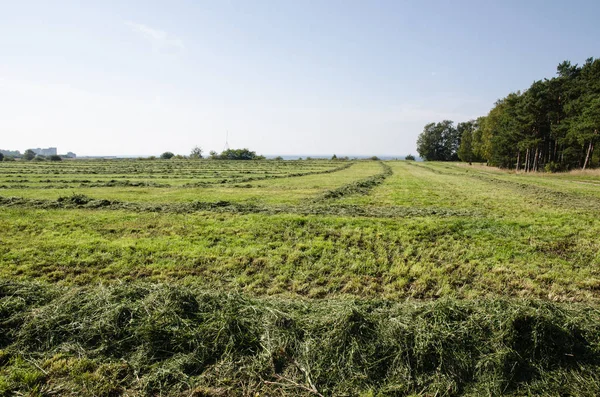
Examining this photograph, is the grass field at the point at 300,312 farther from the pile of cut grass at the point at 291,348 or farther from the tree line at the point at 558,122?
the tree line at the point at 558,122

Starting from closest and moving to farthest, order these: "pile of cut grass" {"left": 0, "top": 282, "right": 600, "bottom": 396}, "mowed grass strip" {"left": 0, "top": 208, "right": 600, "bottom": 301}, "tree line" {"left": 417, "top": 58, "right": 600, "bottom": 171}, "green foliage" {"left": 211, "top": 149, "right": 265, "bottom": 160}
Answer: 1. "pile of cut grass" {"left": 0, "top": 282, "right": 600, "bottom": 396}
2. "mowed grass strip" {"left": 0, "top": 208, "right": 600, "bottom": 301}
3. "tree line" {"left": 417, "top": 58, "right": 600, "bottom": 171}
4. "green foliage" {"left": 211, "top": 149, "right": 265, "bottom": 160}

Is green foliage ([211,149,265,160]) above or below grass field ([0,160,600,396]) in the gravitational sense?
above

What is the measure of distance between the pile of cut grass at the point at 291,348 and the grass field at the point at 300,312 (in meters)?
0.02

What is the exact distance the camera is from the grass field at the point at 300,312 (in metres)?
3.43

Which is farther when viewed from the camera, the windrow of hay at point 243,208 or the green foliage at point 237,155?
the green foliage at point 237,155

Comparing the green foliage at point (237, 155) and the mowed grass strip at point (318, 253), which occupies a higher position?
the green foliage at point (237, 155)

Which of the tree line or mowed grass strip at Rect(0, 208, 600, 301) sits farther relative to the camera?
the tree line

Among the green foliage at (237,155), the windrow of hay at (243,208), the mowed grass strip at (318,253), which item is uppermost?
the green foliage at (237,155)

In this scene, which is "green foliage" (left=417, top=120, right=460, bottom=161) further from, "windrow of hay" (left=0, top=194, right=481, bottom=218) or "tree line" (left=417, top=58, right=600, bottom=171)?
"windrow of hay" (left=0, top=194, right=481, bottom=218)

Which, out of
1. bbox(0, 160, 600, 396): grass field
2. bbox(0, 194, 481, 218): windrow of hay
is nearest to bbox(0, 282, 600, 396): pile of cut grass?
bbox(0, 160, 600, 396): grass field

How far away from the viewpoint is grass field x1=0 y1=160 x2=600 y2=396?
3428mm

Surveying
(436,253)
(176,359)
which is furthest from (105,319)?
(436,253)

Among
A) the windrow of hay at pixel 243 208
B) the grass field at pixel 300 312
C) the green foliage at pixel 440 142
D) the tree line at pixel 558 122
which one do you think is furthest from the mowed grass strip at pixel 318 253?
the green foliage at pixel 440 142

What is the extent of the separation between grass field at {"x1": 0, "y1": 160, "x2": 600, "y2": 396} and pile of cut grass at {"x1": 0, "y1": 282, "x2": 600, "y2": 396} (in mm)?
18
